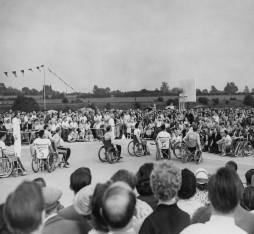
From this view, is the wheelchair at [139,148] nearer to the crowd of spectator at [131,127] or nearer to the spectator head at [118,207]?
the crowd of spectator at [131,127]

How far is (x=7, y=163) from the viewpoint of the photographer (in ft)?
34.7

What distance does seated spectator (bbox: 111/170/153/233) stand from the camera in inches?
128

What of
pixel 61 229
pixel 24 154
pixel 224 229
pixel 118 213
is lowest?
pixel 24 154

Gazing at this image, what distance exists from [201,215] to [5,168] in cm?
823

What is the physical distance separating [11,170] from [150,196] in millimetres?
7381

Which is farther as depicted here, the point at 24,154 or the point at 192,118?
the point at 192,118

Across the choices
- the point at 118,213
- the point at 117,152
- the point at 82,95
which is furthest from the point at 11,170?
the point at 82,95

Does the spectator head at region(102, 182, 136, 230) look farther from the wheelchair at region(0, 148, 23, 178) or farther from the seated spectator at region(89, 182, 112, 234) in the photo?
the wheelchair at region(0, 148, 23, 178)

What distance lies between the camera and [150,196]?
152 inches

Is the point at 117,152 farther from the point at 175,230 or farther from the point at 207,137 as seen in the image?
the point at 175,230

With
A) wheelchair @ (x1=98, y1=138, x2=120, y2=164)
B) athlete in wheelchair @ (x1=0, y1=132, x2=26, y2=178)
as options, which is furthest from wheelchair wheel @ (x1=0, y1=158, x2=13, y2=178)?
wheelchair @ (x1=98, y1=138, x2=120, y2=164)

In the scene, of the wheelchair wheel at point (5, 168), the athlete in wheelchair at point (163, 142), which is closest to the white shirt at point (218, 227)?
the wheelchair wheel at point (5, 168)

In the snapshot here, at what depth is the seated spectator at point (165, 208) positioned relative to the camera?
9.29 ft

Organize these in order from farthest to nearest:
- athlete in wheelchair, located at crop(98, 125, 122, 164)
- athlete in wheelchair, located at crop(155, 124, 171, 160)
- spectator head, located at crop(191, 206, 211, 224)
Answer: athlete in wheelchair, located at crop(155, 124, 171, 160) → athlete in wheelchair, located at crop(98, 125, 122, 164) → spectator head, located at crop(191, 206, 211, 224)
